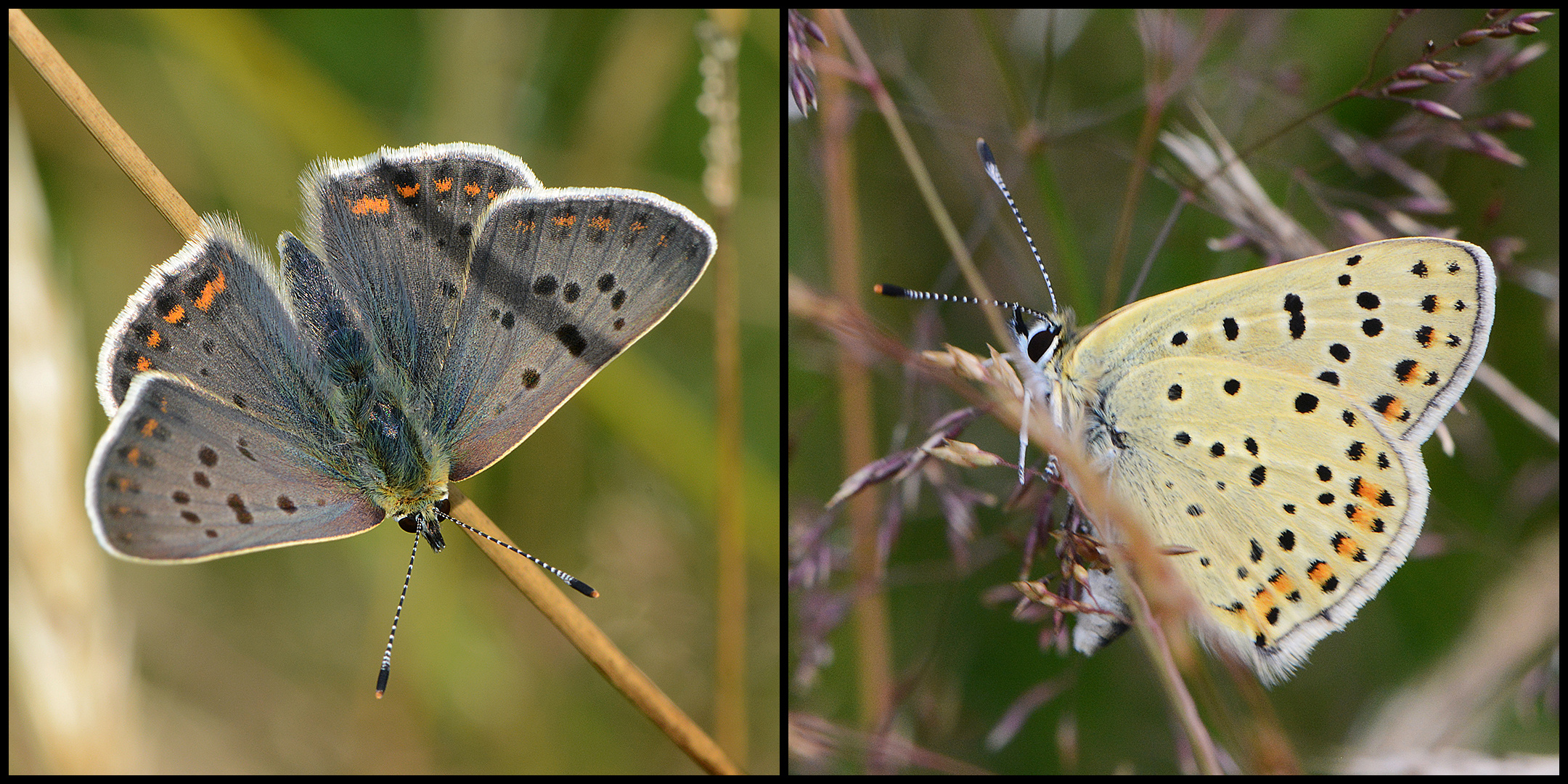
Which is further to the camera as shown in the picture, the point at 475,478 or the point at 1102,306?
the point at 475,478

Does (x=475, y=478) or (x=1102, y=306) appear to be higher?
(x=1102, y=306)

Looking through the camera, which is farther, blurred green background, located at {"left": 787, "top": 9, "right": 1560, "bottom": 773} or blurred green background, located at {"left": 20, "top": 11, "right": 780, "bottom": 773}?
blurred green background, located at {"left": 20, "top": 11, "right": 780, "bottom": 773}

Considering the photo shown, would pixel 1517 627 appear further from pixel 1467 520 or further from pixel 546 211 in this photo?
pixel 546 211

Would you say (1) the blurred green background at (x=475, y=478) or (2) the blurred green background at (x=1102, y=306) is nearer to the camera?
(2) the blurred green background at (x=1102, y=306)
